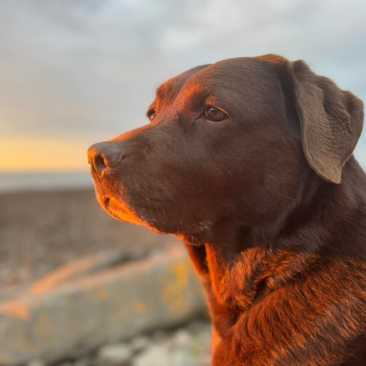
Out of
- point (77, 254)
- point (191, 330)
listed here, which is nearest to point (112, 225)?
point (77, 254)

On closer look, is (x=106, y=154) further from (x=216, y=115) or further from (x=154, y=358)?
(x=154, y=358)

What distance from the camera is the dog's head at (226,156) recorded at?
2502 millimetres

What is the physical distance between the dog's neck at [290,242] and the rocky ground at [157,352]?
2.68m

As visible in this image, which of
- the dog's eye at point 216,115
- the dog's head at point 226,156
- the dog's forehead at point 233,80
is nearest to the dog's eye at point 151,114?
the dog's forehead at point 233,80

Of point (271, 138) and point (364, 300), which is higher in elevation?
point (271, 138)

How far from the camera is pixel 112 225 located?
18500 mm

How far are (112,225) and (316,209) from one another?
1645cm

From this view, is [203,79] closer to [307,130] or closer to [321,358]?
[307,130]

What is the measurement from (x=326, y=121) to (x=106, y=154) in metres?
1.18

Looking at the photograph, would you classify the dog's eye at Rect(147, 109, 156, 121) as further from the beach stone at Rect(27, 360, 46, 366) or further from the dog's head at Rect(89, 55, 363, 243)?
the beach stone at Rect(27, 360, 46, 366)

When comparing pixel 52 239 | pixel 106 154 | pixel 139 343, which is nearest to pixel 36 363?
pixel 139 343

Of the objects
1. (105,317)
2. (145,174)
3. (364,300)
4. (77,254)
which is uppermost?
(77,254)

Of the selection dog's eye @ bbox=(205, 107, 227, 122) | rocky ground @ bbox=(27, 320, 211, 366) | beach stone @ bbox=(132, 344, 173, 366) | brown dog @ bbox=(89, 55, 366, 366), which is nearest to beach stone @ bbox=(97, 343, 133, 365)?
rocky ground @ bbox=(27, 320, 211, 366)

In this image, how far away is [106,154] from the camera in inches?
95.3
